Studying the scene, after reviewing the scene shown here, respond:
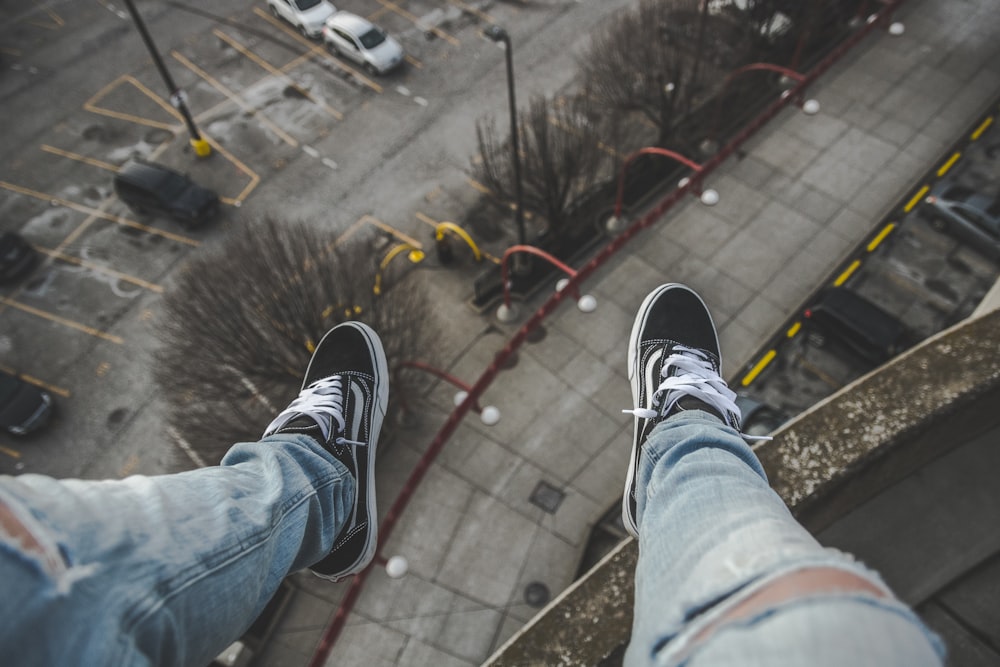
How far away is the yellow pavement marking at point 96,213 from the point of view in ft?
61.6

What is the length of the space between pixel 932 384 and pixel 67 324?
19567mm

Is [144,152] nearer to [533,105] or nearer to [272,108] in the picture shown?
[272,108]

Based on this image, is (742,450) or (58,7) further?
(58,7)

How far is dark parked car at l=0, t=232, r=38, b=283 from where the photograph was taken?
17.6 metres

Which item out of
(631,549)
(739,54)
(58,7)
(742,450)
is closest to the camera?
(742,450)

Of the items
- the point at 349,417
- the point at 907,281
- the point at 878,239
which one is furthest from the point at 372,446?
the point at 907,281

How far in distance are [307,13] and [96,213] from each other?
10.5m

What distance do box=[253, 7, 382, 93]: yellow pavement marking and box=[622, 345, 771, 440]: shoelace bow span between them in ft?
63.7

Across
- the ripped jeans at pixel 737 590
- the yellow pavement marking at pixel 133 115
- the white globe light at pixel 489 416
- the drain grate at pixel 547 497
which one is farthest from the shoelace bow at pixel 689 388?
the yellow pavement marking at pixel 133 115

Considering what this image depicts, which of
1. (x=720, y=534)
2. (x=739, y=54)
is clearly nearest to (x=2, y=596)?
(x=720, y=534)

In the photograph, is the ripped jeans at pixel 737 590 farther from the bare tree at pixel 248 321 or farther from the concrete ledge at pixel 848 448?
the bare tree at pixel 248 321

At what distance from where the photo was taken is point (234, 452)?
4.09 metres

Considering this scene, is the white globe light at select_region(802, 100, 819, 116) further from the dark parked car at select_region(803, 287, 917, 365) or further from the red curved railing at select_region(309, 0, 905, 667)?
the dark parked car at select_region(803, 287, 917, 365)

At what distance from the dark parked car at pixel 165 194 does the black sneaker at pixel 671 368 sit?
16.2 m
